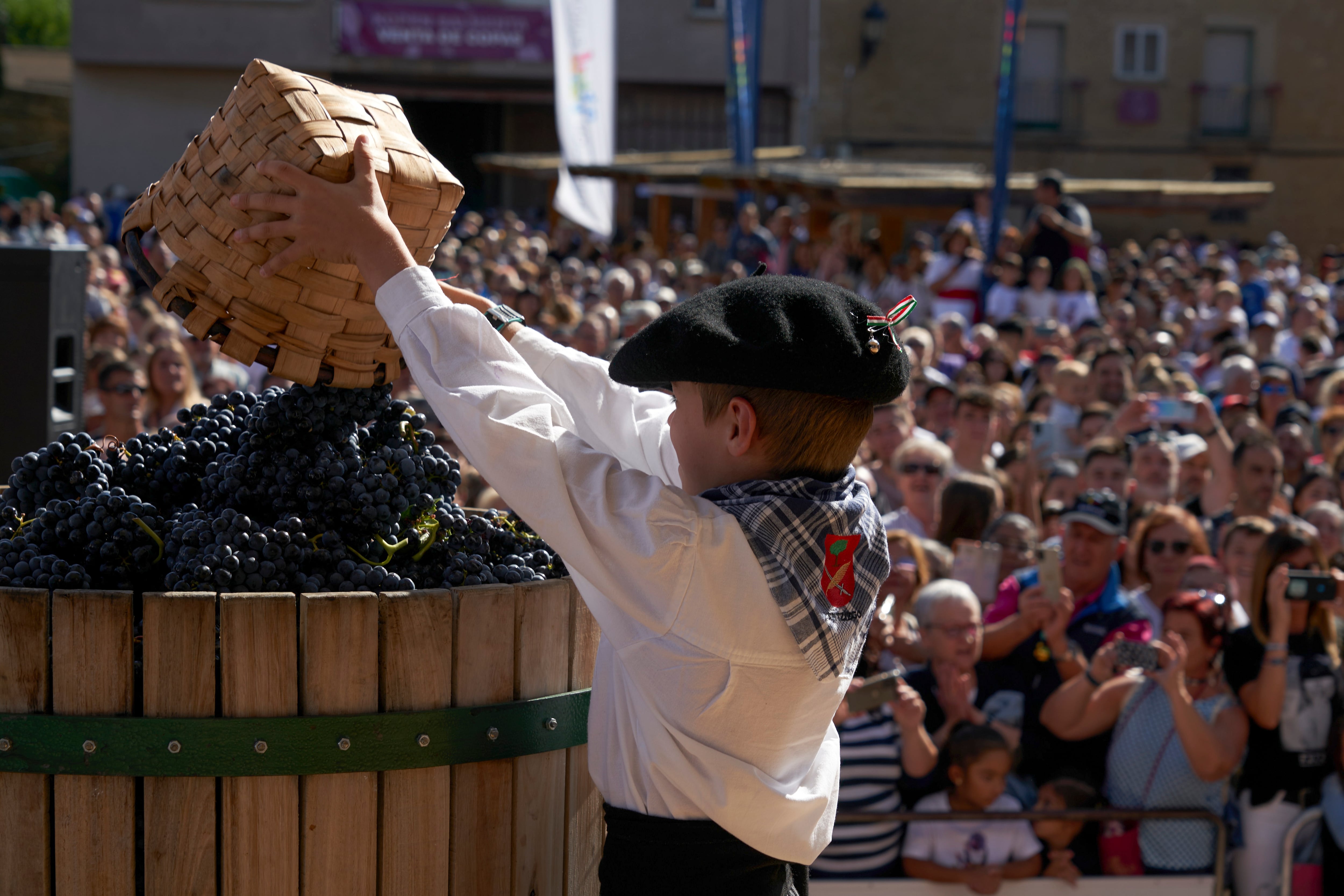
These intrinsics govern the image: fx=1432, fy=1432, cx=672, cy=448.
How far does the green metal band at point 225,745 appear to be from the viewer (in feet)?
6.55

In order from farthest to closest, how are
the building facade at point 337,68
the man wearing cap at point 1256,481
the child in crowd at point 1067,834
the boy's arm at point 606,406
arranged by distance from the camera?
1. the building facade at point 337,68
2. the man wearing cap at point 1256,481
3. the child in crowd at point 1067,834
4. the boy's arm at point 606,406

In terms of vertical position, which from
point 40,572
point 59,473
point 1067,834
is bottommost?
point 1067,834

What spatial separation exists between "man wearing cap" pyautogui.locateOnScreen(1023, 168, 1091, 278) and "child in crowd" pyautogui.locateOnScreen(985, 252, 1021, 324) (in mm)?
Result: 481

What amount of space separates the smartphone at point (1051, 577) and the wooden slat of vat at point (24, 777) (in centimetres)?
329

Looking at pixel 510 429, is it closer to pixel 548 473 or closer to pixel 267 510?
pixel 548 473

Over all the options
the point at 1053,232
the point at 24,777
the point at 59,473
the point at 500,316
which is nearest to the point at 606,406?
the point at 500,316

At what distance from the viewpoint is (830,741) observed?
7.39 ft

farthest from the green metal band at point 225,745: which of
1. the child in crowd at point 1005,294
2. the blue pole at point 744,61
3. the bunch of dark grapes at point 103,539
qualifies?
the blue pole at point 744,61

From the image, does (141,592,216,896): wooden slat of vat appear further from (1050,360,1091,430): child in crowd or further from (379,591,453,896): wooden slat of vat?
(1050,360,1091,430): child in crowd

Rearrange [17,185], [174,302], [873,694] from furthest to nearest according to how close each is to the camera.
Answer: [17,185] < [873,694] < [174,302]

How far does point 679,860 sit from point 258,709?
64 centimetres

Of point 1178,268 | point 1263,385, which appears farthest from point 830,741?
point 1178,268

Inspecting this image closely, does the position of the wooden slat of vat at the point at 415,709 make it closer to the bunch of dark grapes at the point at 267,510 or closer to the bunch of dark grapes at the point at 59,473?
the bunch of dark grapes at the point at 267,510

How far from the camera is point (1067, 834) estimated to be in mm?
4453
